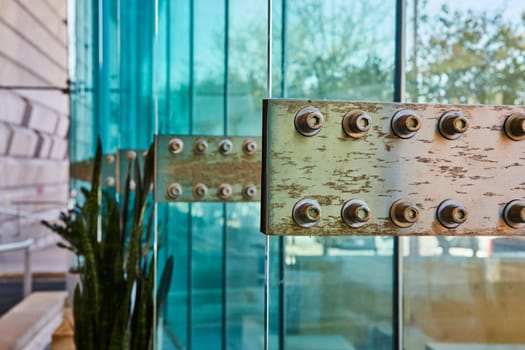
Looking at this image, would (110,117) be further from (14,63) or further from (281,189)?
(281,189)

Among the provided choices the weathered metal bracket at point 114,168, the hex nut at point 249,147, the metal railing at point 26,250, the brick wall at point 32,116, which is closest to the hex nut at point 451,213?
the hex nut at point 249,147

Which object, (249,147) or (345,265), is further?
(249,147)

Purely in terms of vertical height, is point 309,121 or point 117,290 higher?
point 309,121

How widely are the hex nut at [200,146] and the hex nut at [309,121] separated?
119 cm

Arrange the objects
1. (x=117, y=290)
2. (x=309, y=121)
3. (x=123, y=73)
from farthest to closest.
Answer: (x=123, y=73)
(x=117, y=290)
(x=309, y=121)

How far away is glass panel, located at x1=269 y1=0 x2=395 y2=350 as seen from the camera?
1.88 m

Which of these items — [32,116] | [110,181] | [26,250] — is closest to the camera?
[110,181]

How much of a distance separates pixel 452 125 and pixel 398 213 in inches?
6.6

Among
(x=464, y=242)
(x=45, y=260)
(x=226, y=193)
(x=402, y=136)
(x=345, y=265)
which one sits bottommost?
(x=45, y=260)

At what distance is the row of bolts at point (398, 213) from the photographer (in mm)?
1030

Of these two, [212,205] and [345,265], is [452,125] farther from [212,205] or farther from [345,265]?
[212,205]

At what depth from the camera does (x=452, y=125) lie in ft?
3.43

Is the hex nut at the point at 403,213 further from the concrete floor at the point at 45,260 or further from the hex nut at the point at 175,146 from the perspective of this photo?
the concrete floor at the point at 45,260

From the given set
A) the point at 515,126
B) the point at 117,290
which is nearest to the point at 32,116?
the point at 117,290
